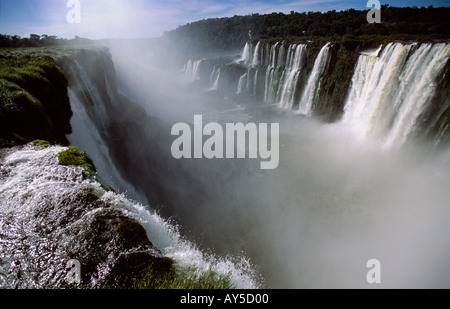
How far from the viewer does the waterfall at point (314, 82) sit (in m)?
27.5

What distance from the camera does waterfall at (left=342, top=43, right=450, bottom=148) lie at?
16219mm

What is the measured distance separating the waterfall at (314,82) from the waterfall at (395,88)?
17.5 ft

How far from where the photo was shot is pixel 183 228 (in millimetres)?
14648

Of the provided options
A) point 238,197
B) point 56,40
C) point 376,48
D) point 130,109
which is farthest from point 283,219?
point 56,40

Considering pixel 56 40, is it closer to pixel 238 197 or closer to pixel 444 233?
pixel 238 197

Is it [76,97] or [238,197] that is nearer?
[76,97]

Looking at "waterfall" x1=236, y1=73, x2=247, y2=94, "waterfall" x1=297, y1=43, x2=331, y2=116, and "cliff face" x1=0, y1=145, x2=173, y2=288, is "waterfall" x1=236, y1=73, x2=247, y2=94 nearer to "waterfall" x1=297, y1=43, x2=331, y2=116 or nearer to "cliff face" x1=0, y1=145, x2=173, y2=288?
"waterfall" x1=297, y1=43, x2=331, y2=116

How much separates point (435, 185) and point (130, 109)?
2849 centimetres

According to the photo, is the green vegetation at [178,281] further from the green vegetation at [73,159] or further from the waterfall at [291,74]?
the waterfall at [291,74]

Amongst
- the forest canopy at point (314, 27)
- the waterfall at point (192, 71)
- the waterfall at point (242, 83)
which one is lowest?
the waterfall at point (242, 83)

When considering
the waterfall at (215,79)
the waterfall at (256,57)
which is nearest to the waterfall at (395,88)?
the waterfall at (256,57)

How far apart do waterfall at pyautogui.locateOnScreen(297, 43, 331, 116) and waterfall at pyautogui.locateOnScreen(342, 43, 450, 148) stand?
17.5 feet

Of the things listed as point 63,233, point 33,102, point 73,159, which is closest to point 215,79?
point 33,102

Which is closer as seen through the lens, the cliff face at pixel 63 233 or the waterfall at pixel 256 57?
the cliff face at pixel 63 233
